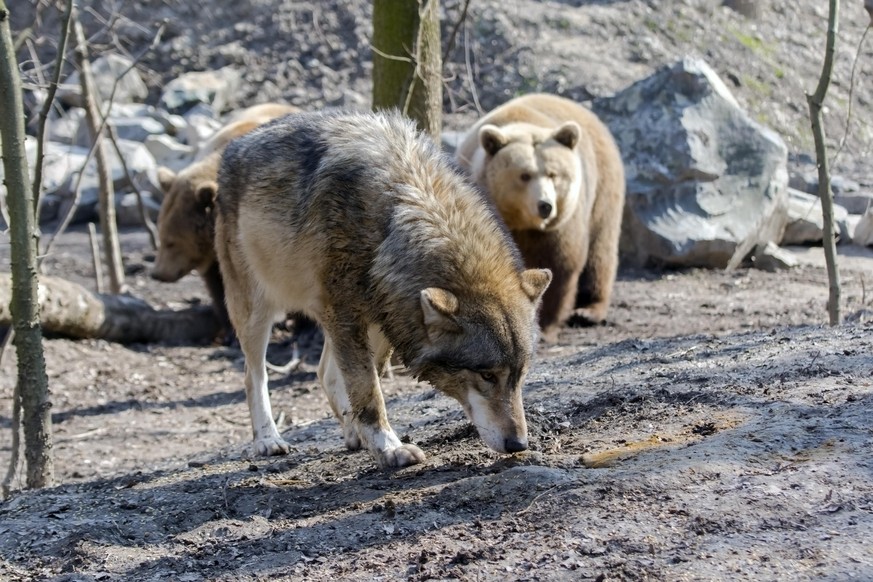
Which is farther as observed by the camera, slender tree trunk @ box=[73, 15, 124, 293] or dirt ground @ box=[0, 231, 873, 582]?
slender tree trunk @ box=[73, 15, 124, 293]

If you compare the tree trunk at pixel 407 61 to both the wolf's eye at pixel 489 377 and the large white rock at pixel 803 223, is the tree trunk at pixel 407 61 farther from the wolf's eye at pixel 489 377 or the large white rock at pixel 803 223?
the large white rock at pixel 803 223

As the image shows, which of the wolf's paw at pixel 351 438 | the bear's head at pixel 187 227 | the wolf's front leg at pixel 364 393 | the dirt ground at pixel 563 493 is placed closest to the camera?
the dirt ground at pixel 563 493

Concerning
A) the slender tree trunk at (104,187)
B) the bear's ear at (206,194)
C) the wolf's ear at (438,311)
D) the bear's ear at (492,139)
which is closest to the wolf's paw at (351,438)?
the wolf's ear at (438,311)

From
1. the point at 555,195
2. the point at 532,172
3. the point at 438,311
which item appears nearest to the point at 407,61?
the point at 532,172

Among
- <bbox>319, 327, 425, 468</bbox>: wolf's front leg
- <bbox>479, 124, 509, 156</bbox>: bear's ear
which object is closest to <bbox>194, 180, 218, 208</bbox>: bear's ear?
<bbox>479, 124, 509, 156</bbox>: bear's ear

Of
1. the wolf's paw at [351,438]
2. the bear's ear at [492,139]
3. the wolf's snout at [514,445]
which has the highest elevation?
the bear's ear at [492,139]

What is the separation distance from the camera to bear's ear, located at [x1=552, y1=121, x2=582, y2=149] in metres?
10.2

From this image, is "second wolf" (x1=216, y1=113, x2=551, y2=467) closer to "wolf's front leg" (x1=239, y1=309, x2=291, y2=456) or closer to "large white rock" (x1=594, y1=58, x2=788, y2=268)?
"wolf's front leg" (x1=239, y1=309, x2=291, y2=456)

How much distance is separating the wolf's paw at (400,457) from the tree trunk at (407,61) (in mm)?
3878

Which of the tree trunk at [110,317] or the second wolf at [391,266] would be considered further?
the tree trunk at [110,317]

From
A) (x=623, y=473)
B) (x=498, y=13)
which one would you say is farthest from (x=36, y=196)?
(x=498, y=13)

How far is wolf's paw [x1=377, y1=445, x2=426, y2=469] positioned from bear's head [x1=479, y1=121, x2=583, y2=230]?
194 inches

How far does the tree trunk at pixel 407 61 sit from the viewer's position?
8.71 metres

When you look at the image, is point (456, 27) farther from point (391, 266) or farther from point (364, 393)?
point (364, 393)
